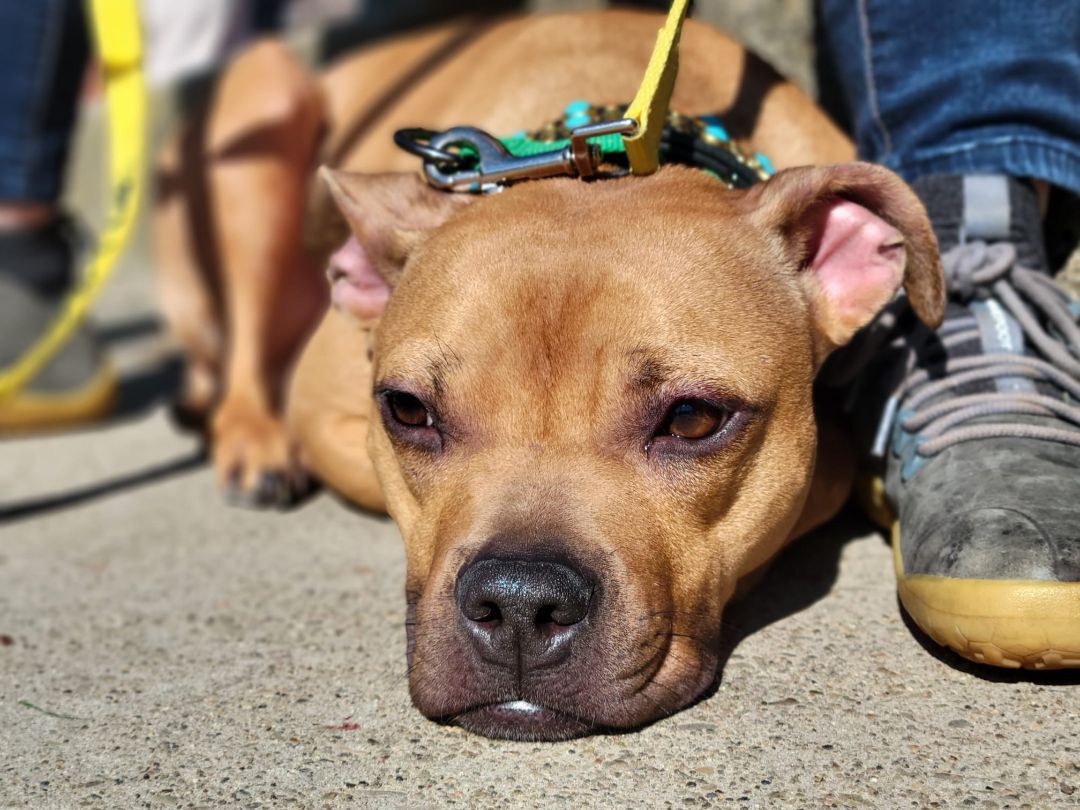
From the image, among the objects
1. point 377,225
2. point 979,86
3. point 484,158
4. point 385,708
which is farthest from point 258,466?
point 979,86

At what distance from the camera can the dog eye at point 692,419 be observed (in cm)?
256

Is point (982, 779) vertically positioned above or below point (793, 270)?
below

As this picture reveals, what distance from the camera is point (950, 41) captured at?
3311 millimetres

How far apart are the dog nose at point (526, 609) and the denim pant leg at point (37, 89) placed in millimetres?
3509

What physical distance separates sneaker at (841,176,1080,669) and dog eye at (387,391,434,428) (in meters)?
1.14

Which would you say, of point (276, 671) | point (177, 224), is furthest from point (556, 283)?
point (177, 224)

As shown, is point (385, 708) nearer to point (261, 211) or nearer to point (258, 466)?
point (258, 466)

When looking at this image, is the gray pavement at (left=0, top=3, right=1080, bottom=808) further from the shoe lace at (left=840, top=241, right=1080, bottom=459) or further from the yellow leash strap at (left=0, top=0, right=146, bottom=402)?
the yellow leash strap at (left=0, top=0, right=146, bottom=402)

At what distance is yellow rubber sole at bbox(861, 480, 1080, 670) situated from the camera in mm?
2381

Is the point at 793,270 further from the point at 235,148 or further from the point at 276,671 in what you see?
the point at 235,148

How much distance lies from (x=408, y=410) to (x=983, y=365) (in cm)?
143

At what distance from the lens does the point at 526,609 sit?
223 centimetres

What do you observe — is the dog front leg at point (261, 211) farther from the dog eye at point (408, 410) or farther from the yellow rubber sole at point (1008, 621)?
the yellow rubber sole at point (1008, 621)

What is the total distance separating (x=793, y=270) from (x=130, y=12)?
242cm
